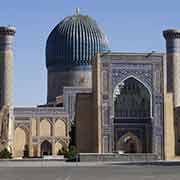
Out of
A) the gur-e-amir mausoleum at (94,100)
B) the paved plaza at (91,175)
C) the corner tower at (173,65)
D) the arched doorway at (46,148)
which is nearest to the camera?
the paved plaza at (91,175)

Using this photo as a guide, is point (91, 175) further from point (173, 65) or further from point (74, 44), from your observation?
point (74, 44)

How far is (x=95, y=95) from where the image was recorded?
3216 cm

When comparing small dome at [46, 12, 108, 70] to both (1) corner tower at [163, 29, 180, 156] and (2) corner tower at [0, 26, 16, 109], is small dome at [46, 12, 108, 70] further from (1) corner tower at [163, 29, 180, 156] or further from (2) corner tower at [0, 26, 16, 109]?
(1) corner tower at [163, 29, 180, 156]

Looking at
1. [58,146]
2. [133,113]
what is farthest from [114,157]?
[58,146]

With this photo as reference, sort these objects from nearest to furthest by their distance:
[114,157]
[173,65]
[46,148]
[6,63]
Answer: [114,157] < [6,63] < [46,148] < [173,65]

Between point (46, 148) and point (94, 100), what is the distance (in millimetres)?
8430

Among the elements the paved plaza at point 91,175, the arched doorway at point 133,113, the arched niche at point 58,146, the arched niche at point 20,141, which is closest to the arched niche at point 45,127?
the arched niche at point 58,146

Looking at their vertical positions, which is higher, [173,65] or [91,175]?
[173,65]

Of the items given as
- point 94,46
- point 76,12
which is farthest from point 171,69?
point 76,12

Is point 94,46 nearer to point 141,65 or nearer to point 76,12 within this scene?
point 76,12

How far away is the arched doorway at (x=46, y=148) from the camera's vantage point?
1554 inches

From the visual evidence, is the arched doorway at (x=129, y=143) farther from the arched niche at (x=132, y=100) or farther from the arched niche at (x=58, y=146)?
the arched niche at (x=58, y=146)

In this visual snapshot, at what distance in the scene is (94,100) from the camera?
32344 millimetres

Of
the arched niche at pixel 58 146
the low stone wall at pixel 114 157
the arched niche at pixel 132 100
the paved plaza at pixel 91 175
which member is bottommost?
the paved plaza at pixel 91 175
